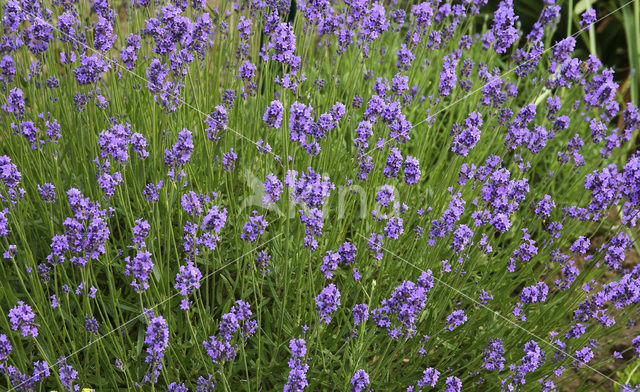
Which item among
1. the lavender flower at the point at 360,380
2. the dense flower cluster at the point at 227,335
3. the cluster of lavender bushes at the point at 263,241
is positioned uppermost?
the cluster of lavender bushes at the point at 263,241

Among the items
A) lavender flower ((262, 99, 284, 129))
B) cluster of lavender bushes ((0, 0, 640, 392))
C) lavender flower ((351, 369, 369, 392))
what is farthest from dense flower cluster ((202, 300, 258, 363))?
lavender flower ((262, 99, 284, 129))

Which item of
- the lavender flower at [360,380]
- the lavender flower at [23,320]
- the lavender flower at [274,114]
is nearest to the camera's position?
the lavender flower at [23,320]

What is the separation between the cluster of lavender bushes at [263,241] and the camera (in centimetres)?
204

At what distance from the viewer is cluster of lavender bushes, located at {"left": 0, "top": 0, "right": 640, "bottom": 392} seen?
2.04 meters

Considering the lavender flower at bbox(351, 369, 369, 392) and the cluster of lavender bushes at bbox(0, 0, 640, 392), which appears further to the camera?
the cluster of lavender bushes at bbox(0, 0, 640, 392)

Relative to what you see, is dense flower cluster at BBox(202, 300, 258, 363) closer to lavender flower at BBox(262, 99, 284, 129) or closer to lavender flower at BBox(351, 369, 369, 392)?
lavender flower at BBox(351, 369, 369, 392)

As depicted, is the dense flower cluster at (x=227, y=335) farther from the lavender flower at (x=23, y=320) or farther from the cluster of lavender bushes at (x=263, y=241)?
the lavender flower at (x=23, y=320)

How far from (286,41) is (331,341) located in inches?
53.5

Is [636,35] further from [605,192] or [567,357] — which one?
[567,357]

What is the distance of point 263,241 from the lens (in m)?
2.81

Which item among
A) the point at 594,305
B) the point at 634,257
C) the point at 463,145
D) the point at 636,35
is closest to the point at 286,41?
the point at 463,145

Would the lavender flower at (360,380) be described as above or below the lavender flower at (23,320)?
below

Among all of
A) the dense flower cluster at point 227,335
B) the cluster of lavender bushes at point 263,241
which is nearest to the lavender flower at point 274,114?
the cluster of lavender bushes at point 263,241

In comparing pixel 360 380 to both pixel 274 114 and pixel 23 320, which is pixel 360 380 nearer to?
pixel 274 114
